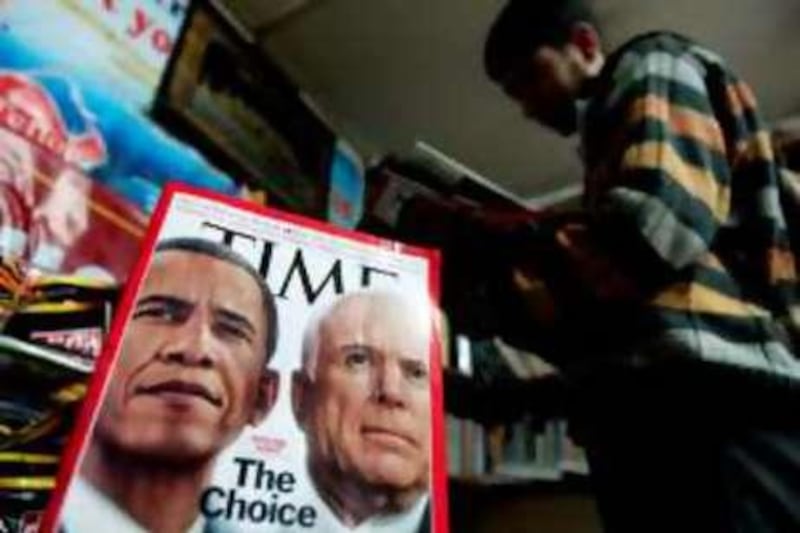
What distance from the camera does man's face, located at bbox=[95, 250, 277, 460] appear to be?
456 mm

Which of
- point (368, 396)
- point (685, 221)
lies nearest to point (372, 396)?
point (368, 396)

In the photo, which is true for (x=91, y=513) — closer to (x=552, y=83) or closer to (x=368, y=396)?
(x=368, y=396)

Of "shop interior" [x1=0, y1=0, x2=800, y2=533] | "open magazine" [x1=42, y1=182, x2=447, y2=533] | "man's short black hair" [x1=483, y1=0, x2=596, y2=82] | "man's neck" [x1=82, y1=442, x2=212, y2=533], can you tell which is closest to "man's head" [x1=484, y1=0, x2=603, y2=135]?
"man's short black hair" [x1=483, y1=0, x2=596, y2=82]

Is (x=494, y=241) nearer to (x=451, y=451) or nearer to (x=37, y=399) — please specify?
(x=37, y=399)

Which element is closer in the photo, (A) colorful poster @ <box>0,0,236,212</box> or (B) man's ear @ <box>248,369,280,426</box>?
(B) man's ear @ <box>248,369,280,426</box>

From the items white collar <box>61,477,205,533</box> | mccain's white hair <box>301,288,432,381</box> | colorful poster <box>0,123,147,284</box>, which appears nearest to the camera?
white collar <box>61,477,205,533</box>

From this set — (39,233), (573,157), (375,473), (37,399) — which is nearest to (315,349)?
(375,473)

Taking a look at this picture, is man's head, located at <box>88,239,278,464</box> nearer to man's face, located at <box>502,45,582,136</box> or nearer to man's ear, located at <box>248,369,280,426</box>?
man's ear, located at <box>248,369,280,426</box>

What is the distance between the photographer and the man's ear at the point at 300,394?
1.61 ft

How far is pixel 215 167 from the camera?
3.92 ft

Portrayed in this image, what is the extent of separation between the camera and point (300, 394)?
50cm

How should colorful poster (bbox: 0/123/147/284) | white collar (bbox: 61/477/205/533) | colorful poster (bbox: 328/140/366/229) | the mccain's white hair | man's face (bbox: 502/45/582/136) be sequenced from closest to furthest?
white collar (bbox: 61/477/205/533), the mccain's white hair, colorful poster (bbox: 0/123/147/284), man's face (bbox: 502/45/582/136), colorful poster (bbox: 328/140/366/229)

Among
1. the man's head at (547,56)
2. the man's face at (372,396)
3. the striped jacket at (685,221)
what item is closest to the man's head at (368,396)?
the man's face at (372,396)

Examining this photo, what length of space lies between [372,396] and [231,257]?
15cm
